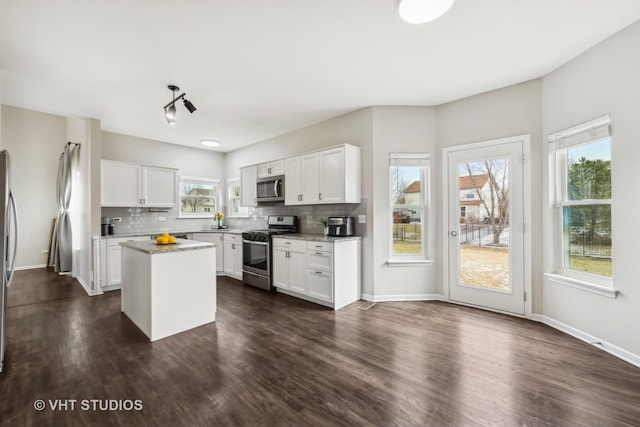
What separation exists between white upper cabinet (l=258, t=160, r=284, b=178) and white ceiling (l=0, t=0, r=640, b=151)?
1.07m

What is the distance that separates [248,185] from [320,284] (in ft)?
8.71

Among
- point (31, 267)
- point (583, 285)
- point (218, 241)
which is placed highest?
point (218, 241)

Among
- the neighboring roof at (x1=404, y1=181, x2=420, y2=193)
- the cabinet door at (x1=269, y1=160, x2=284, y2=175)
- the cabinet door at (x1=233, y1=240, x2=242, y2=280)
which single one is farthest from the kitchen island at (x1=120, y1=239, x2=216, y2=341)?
the neighboring roof at (x1=404, y1=181, x2=420, y2=193)

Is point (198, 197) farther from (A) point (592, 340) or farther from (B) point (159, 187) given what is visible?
(A) point (592, 340)

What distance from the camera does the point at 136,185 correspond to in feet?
16.1

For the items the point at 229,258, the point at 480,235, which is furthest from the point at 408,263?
the point at 229,258

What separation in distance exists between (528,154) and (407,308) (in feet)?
7.61

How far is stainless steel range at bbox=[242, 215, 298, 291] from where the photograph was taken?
171 inches

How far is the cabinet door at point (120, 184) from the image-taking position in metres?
4.57

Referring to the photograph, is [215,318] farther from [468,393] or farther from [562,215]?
[562,215]

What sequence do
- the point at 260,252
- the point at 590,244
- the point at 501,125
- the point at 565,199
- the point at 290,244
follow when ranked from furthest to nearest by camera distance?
the point at 260,252
the point at 290,244
the point at 501,125
the point at 565,199
the point at 590,244

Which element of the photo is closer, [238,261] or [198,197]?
[238,261]

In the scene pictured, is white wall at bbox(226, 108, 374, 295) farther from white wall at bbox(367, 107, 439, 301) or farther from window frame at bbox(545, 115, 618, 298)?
window frame at bbox(545, 115, 618, 298)

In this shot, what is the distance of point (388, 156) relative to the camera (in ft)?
12.7
